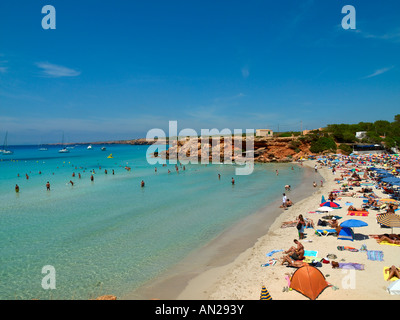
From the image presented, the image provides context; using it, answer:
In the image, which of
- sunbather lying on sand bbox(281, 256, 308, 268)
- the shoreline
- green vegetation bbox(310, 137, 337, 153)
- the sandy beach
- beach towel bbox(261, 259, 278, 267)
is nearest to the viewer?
the sandy beach

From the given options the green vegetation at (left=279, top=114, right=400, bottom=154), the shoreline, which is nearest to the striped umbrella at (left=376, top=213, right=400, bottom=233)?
the shoreline

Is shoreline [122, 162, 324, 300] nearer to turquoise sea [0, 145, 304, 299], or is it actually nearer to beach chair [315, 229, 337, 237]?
turquoise sea [0, 145, 304, 299]

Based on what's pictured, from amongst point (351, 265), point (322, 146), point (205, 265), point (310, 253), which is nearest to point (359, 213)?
point (310, 253)

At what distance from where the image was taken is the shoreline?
9195 millimetres

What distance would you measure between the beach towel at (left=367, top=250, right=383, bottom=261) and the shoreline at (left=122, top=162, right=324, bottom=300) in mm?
5325

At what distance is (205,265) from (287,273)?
3.77 meters

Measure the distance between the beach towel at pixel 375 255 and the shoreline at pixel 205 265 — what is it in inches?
210

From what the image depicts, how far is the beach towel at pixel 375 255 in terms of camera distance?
9656 millimetres

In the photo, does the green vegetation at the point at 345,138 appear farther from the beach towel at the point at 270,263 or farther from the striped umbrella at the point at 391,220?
the beach towel at the point at 270,263

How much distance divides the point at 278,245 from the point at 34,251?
13.3 metres

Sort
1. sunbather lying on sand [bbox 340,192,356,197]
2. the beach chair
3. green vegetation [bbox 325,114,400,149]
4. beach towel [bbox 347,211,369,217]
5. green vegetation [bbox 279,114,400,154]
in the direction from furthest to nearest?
green vegetation [bbox 325,114,400,149] → green vegetation [bbox 279,114,400,154] → sunbather lying on sand [bbox 340,192,356,197] → beach towel [bbox 347,211,369,217] → the beach chair

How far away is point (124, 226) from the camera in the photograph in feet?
56.4

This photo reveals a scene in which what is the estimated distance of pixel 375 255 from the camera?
980 centimetres
